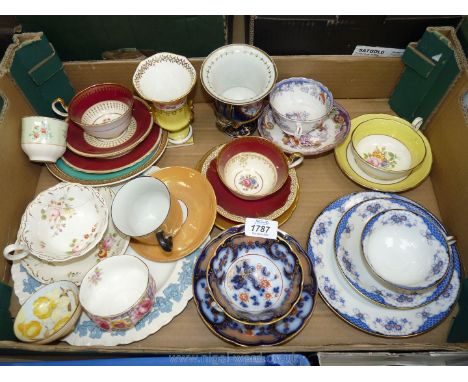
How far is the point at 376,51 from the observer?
1130 mm

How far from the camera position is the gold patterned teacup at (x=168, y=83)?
41.6 inches

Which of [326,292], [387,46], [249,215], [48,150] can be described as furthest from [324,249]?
[48,150]

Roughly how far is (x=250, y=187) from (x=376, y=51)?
570mm

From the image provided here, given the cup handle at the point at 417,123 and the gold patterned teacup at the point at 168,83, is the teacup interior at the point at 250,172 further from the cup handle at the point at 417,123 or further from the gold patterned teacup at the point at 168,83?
the cup handle at the point at 417,123

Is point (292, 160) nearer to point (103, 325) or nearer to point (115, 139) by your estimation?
point (115, 139)

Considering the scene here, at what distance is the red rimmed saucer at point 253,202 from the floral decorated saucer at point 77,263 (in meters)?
0.27

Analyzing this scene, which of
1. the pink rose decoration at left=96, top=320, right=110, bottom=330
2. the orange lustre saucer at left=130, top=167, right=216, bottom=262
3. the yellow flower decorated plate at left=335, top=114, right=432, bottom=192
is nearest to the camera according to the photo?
the pink rose decoration at left=96, top=320, right=110, bottom=330

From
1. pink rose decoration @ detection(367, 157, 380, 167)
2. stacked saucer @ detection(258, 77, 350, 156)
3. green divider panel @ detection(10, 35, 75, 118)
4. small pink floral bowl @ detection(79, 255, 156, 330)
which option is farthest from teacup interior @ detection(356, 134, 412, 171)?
green divider panel @ detection(10, 35, 75, 118)

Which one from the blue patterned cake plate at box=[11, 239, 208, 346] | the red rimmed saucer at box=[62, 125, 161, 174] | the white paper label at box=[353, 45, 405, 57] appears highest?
the white paper label at box=[353, 45, 405, 57]

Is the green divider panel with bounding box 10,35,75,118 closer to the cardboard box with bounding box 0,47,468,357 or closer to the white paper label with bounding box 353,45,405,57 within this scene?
the cardboard box with bounding box 0,47,468,357

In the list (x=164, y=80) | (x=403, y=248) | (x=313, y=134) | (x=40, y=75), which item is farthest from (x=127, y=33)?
(x=403, y=248)

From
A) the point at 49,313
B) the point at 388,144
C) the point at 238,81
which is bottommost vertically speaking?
the point at 49,313

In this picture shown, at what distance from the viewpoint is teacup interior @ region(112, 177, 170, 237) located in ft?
2.97

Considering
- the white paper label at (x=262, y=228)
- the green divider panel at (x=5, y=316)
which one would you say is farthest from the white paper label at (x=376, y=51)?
the green divider panel at (x=5, y=316)
